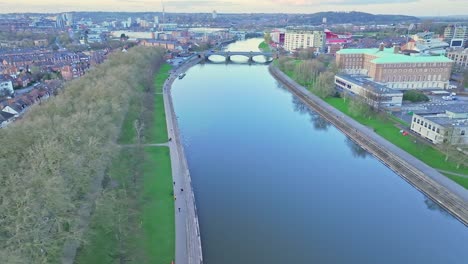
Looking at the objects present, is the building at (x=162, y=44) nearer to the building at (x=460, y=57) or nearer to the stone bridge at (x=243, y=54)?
the stone bridge at (x=243, y=54)

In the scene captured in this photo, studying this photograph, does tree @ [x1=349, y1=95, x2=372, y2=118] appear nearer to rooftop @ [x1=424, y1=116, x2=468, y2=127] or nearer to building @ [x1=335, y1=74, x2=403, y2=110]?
building @ [x1=335, y1=74, x2=403, y2=110]

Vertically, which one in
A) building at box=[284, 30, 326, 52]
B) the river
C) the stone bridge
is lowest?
the river

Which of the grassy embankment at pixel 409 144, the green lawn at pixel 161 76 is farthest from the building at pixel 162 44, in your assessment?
the grassy embankment at pixel 409 144

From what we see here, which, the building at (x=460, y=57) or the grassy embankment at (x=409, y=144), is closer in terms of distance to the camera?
the grassy embankment at (x=409, y=144)

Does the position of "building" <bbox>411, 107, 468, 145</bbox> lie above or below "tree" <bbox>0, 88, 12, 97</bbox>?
above

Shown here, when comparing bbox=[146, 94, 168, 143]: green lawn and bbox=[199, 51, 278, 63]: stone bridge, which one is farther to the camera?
bbox=[199, 51, 278, 63]: stone bridge

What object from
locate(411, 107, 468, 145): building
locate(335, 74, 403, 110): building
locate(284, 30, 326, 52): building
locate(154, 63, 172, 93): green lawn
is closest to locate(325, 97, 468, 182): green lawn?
locate(411, 107, 468, 145): building
